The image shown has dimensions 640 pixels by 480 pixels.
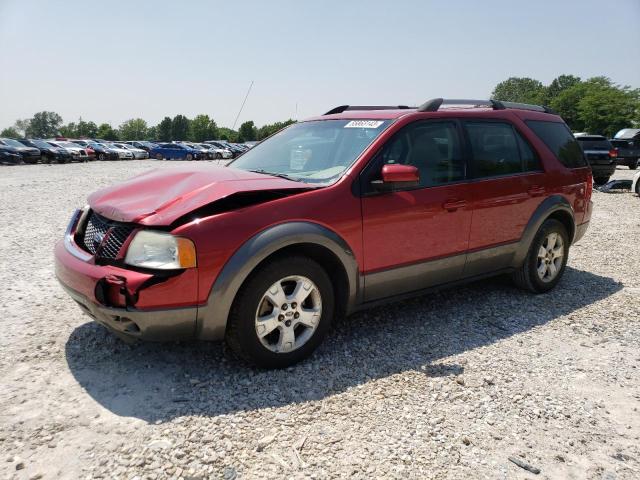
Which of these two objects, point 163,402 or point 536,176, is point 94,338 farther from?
point 536,176

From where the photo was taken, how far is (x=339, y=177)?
329cm

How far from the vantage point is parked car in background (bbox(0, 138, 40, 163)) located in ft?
87.7

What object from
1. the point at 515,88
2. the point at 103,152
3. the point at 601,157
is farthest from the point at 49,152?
the point at 515,88

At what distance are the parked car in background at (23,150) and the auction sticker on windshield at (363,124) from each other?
28.8 metres

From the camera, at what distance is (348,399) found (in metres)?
2.86

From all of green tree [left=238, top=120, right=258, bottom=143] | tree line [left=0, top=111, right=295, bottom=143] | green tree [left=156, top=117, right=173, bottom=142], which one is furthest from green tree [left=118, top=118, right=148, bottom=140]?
green tree [left=238, top=120, right=258, bottom=143]

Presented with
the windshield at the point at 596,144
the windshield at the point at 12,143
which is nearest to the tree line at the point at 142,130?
the windshield at the point at 12,143

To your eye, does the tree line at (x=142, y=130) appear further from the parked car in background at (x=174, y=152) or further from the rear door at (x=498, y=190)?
the rear door at (x=498, y=190)

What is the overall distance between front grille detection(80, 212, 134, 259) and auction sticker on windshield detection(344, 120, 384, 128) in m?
1.92

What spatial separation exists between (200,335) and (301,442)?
0.88m

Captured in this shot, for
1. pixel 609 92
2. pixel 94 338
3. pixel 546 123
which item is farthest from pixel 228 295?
pixel 609 92

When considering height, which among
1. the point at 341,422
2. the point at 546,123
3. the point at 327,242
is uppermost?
the point at 546,123

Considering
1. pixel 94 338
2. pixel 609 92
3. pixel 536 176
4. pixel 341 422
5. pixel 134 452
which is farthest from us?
pixel 609 92

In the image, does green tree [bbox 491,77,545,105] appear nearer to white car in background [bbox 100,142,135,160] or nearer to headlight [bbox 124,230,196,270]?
white car in background [bbox 100,142,135,160]
